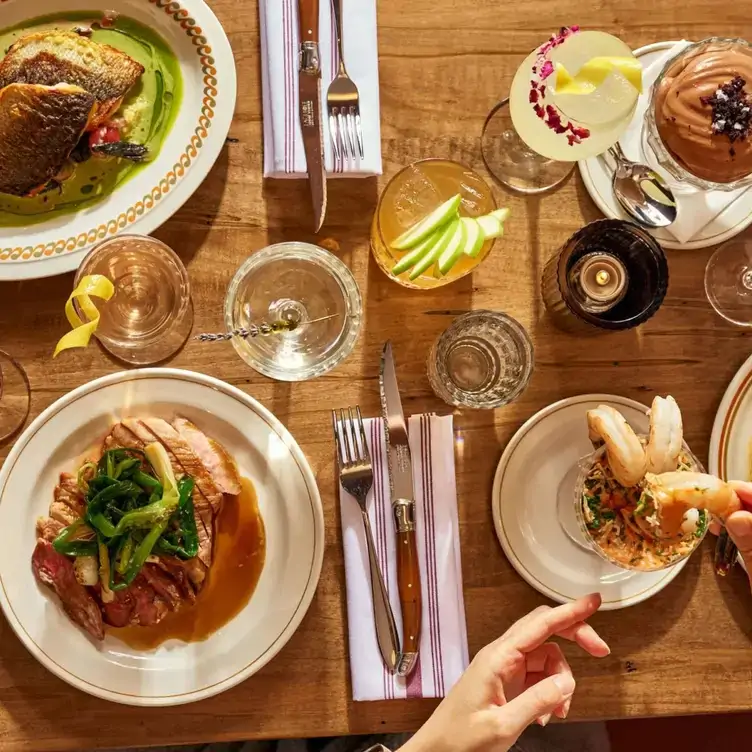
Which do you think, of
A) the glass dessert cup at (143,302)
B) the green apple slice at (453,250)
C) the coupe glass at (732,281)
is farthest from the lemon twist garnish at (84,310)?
the coupe glass at (732,281)

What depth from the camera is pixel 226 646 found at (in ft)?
4.84

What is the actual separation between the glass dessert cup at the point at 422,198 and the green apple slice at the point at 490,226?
0.40 feet

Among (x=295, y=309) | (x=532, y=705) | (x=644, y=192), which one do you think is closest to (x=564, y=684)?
(x=532, y=705)

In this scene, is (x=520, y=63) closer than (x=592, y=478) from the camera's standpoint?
No

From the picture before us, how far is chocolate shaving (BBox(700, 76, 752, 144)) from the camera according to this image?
1339mm

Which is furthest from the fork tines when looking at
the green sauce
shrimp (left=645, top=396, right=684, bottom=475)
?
the green sauce

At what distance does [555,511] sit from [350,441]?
446mm

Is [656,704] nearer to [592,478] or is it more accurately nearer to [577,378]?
[592,478]

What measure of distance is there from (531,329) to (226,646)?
88 cm

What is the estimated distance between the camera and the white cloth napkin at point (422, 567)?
4.85 ft

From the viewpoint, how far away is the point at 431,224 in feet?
4.38

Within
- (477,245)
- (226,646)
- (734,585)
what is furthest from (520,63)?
(226,646)

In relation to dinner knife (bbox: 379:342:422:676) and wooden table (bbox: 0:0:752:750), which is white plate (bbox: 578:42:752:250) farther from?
dinner knife (bbox: 379:342:422:676)

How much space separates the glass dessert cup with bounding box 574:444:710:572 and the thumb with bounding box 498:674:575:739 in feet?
0.83
